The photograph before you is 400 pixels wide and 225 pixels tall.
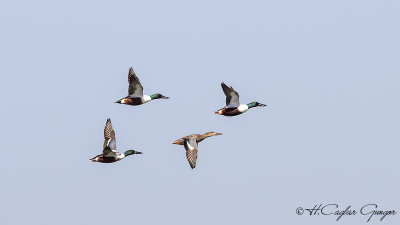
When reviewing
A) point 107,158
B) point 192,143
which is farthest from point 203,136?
point 107,158

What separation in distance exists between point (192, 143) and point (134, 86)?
5409mm

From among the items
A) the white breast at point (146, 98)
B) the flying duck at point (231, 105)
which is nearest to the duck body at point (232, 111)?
the flying duck at point (231, 105)

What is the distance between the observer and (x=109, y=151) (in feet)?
181

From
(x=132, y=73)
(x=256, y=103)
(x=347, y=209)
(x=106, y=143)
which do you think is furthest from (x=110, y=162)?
(x=347, y=209)

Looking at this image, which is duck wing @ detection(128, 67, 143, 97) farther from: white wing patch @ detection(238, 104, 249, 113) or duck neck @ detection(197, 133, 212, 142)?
white wing patch @ detection(238, 104, 249, 113)

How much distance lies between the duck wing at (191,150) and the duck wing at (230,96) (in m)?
3.08

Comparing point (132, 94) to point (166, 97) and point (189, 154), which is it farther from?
point (189, 154)

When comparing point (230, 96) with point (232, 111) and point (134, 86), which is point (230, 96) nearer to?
point (232, 111)

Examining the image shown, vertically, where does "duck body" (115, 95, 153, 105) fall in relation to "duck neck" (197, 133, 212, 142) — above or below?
above

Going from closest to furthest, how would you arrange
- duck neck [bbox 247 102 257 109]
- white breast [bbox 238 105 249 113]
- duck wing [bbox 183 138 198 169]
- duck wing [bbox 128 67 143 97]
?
duck wing [bbox 183 138 198 169]
duck wing [bbox 128 67 143 97]
white breast [bbox 238 105 249 113]
duck neck [bbox 247 102 257 109]

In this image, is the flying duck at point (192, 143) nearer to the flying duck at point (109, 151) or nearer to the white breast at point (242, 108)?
the flying duck at point (109, 151)

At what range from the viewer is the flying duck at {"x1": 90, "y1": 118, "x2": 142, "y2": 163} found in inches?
2165

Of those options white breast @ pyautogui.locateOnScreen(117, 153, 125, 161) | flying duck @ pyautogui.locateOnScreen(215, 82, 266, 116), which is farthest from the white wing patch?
white breast @ pyautogui.locateOnScreen(117, 153, 125, 161)

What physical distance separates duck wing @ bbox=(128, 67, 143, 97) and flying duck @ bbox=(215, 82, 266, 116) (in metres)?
4.80
